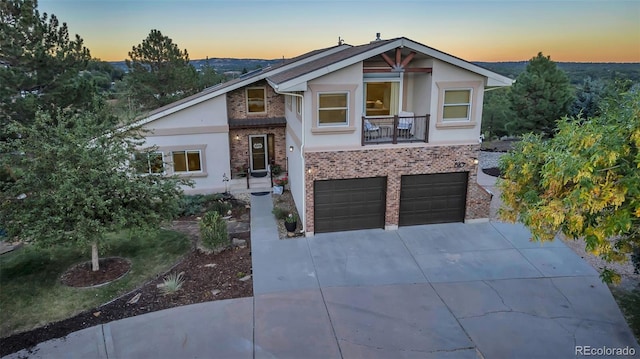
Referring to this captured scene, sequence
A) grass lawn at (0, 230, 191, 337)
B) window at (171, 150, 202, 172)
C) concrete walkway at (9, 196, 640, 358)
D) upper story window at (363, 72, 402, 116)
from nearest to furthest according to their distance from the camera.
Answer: concrete walkway at (9, 196, 640, 358) < grass lawn at (0, 230, 191, 337) < upper story window at (363, 72, 402, 116) < window at (171, 150, 202, 172)

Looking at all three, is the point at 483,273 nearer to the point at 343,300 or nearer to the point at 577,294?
the point at 577,294

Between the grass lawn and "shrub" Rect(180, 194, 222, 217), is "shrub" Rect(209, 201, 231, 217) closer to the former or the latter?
"shrub" Rect(180, 194, 222, 217)

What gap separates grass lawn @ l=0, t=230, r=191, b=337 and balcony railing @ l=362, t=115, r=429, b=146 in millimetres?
6895

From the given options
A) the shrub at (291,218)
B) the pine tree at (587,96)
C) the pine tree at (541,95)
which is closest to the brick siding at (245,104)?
the shrub at (291,218)

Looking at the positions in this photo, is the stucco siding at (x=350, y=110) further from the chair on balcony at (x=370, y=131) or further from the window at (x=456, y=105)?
the window at (x=456, y=105)

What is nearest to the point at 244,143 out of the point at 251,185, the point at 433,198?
the point at 251,185

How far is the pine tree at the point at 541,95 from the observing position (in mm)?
25906

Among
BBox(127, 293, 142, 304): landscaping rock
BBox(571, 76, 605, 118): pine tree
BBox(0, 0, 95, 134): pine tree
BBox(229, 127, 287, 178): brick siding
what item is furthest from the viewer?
BBox(571, 76, 605, 118): pine tree

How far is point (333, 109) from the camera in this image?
466 inches

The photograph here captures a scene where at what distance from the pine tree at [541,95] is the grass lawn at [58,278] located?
24.7 meters

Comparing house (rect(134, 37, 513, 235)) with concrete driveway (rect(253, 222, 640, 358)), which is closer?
concrete driveway (rect(253, 222, 640, 358))

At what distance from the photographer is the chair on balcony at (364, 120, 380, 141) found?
12594 mm

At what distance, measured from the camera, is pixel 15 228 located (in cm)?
882

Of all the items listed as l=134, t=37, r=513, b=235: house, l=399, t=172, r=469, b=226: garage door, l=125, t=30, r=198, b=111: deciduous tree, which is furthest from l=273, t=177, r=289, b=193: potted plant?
l=125, t=30, r=198, b=111: deciduous tree
